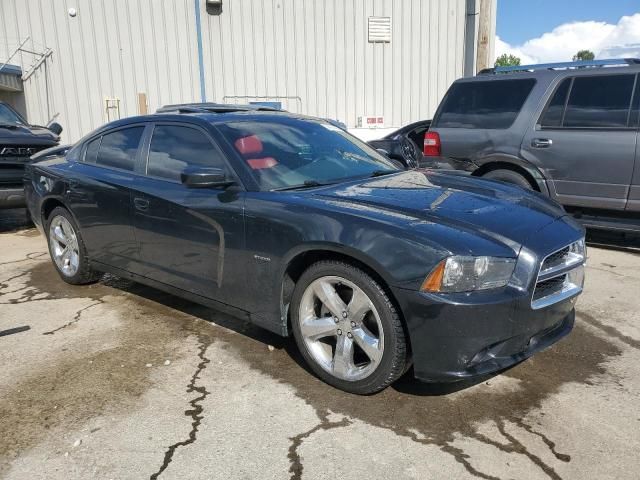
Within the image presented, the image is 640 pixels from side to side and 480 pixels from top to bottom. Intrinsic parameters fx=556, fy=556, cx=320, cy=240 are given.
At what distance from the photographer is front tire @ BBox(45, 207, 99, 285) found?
191 inches

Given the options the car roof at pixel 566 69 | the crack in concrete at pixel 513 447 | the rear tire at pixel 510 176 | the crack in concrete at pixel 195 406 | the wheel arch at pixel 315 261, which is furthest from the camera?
the rear tire at pixel 510 176

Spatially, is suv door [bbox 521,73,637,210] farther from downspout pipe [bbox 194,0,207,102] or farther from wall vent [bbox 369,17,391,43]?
downspout pipe [bbox 194,0,207,102]

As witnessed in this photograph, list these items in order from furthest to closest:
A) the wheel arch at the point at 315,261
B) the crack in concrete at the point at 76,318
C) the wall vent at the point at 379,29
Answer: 1. the wall vent at the point at 379,29
2. the crack in concrete at the point at 76,318
3. the wheel arch at the point at 315,261

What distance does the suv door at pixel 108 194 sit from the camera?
4.22 m

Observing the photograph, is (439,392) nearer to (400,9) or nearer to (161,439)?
(161,439)

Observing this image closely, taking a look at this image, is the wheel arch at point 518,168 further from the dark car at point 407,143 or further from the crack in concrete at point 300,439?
the crack in concrete at point 300,439

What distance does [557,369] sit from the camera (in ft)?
11.0

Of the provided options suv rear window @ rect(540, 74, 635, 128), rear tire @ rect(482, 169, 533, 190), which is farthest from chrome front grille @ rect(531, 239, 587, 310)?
suv rear window @ rect(540, 74, 635, 128)

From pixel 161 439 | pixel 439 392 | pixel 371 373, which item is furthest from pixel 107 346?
pixel 439 392

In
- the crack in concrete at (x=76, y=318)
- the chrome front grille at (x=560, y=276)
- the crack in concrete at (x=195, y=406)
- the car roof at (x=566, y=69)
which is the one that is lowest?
the crack in concrete at (x=76, y=318)


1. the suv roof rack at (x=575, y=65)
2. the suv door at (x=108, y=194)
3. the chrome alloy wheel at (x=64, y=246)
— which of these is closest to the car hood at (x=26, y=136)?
the chrome alloy wheel at (x=64, y=246)

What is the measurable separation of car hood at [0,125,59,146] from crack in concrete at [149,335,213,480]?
5.17m

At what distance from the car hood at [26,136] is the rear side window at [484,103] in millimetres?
5465

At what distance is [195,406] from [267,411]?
402 millimetres
